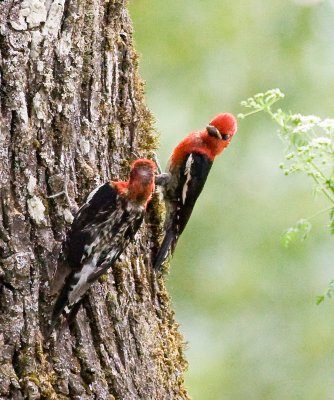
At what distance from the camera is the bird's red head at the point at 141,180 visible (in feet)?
14.0

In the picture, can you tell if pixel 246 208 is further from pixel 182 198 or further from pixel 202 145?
pixel 182 198

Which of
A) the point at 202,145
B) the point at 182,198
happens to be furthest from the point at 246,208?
the point at 182,198

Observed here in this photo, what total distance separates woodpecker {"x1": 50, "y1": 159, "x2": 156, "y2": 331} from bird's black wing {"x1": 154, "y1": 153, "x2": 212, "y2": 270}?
0.99ft

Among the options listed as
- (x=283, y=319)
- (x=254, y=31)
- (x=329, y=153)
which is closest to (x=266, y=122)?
(x=254, y=31)

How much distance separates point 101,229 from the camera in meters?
4.25

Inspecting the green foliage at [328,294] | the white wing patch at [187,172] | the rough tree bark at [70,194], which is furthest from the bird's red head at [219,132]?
the green foliage at [328,294]

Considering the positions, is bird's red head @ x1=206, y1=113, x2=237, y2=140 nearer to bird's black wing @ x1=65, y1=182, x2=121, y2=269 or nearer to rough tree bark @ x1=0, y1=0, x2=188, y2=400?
rough tree bark @ x1=0, y1=0, x2=188, y2=400

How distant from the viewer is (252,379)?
10328 millimetres

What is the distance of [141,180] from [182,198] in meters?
0.96

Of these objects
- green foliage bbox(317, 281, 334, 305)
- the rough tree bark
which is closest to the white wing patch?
the rough tree bark

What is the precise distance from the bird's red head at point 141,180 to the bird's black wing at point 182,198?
34 centimetres

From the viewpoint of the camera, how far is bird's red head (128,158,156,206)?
4254 millimetres

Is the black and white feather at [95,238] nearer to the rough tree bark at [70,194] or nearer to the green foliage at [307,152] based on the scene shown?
the rough tree bark at [70,194]

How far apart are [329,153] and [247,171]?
5.95 metres
